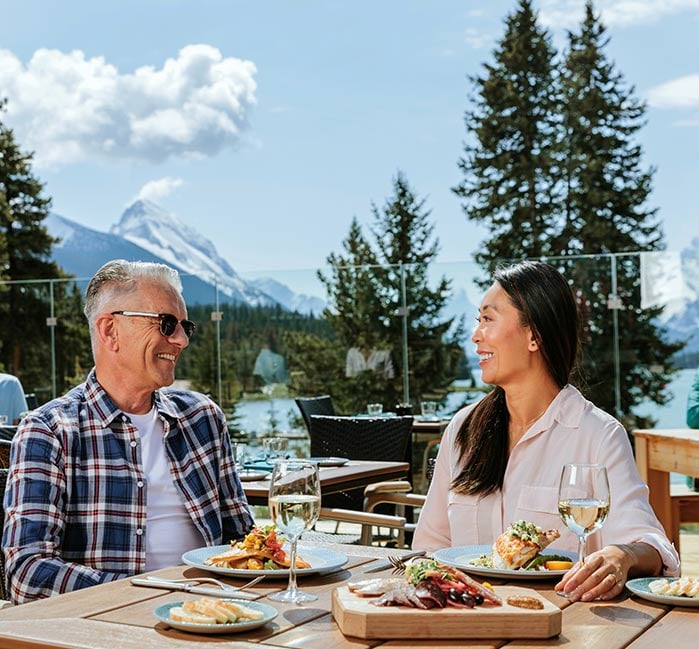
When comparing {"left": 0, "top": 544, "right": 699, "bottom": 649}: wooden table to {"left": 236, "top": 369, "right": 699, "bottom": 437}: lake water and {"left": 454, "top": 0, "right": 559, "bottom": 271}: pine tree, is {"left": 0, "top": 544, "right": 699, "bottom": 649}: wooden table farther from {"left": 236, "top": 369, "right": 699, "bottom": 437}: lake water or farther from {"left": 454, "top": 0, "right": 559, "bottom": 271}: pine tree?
{"left": 454, "top": 0, "right": 559, "bottom": 271}: pine tree

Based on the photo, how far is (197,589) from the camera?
1.98 m

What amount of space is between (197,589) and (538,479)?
3.10 feet

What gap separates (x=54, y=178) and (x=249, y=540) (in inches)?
2459

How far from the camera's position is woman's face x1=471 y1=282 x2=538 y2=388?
2.71 metres

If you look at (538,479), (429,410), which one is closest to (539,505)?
(538,479)

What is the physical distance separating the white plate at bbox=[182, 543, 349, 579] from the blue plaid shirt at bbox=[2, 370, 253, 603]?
0.32m

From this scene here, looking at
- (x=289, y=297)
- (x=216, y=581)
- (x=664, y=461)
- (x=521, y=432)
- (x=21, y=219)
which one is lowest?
(x=664, y=461)

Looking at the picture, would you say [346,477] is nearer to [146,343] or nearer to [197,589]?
[146,343]

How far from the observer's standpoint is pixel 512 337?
2.73m

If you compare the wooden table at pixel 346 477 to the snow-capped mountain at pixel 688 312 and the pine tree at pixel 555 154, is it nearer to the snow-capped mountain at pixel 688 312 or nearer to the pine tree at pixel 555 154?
the snow-capped mountain at pixel 688 312

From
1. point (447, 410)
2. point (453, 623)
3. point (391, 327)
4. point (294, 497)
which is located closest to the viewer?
point (453, 623)

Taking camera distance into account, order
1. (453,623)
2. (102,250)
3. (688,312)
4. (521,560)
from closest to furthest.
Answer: (453,623) → (521,560) → (688,312) → (102,250)

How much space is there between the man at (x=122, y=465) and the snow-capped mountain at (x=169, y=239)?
57.6 meters

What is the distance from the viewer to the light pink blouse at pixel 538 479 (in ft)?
8.14
